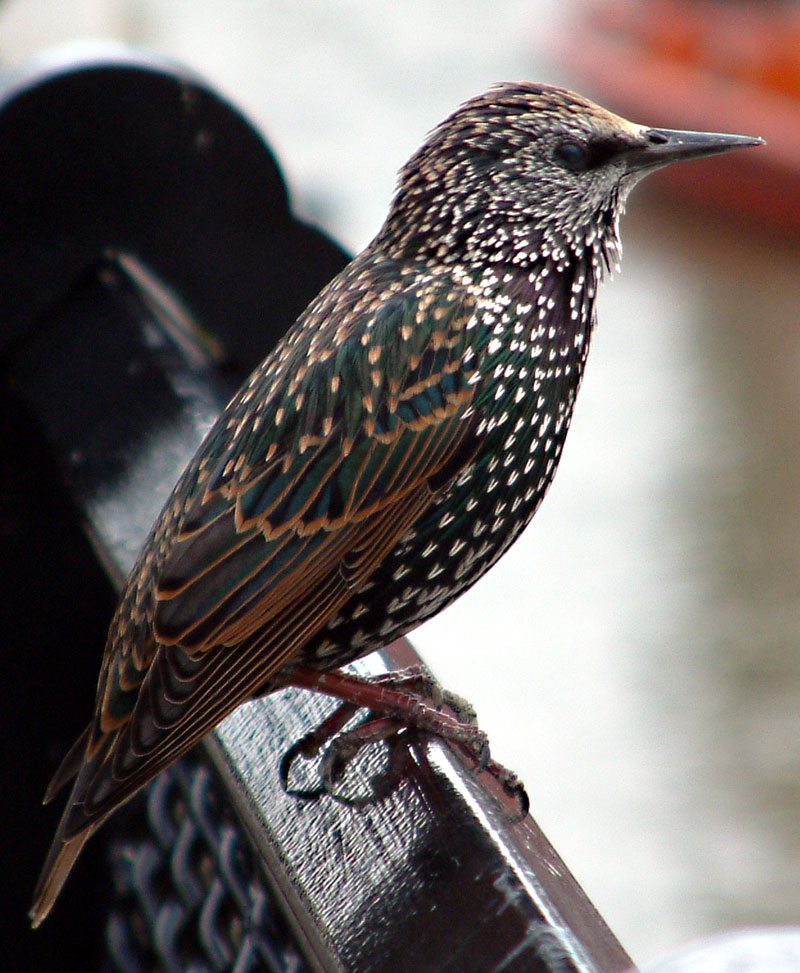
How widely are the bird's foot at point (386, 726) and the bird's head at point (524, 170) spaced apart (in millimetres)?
487

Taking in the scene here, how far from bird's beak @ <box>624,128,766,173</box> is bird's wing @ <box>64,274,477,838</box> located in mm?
276

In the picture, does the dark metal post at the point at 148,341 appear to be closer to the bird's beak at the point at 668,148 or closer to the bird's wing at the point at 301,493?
the bird's wing at the point at 301,493

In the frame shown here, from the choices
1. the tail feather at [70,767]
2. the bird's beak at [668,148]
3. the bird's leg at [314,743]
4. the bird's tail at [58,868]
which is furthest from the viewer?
the bird's beak at [668,148]

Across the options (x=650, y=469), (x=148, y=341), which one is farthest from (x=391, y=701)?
(x=650, y=469)

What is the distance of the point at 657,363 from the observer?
7035mm

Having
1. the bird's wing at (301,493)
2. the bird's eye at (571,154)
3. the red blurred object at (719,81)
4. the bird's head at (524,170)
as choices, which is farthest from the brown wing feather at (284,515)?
the red blurred object at (719,81)

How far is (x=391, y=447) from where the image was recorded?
1575mm

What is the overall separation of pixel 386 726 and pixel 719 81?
7.15 m

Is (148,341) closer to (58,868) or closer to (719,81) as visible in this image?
(58,868)

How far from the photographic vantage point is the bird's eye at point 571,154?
172 cm

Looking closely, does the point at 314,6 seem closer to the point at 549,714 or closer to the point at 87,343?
the point at 549,714

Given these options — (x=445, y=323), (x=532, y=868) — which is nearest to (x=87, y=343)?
(x=445, y=323)

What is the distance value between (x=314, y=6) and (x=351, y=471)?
10817 mm

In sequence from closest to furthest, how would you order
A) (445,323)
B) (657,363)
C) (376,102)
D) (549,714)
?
1. (445,323)
2. (549,714)
3. (657,363)
4. (376,102)
